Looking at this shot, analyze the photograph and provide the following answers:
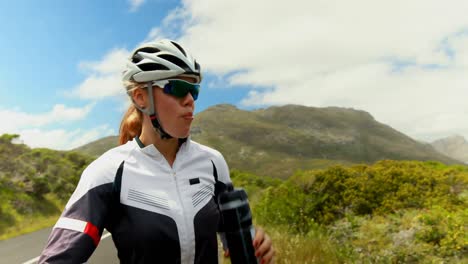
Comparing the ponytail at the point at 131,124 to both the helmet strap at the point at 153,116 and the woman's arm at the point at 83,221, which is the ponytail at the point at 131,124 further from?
the woman's arm at the point at 83,221

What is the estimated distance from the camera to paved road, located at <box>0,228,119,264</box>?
25.0 feet

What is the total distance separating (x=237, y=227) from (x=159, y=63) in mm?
900

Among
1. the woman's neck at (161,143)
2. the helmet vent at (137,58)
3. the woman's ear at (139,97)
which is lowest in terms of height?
the woman's neck at (161,143)

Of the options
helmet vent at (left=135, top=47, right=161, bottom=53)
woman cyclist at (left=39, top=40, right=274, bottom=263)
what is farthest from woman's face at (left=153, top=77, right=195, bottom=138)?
helmet vent at (left=135, top=47, right=161, bottom=53)

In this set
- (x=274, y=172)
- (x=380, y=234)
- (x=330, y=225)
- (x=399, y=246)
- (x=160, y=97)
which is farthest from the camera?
(x=274, y=172)

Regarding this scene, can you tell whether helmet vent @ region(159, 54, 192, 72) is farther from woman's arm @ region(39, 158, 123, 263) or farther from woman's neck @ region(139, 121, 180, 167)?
woman's arm @ region(39, 158, 123, 263)

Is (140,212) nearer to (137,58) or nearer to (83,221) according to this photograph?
(83,221)

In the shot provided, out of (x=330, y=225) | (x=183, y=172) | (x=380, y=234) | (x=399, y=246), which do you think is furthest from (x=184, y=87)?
(x=330, y=225)

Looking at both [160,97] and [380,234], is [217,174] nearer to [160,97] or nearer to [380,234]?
[160,97]

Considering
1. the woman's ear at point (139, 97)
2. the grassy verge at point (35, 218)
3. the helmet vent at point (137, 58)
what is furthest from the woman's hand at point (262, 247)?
the grassy verge at point (35, 218)

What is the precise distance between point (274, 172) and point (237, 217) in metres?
156

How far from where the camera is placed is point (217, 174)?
2.12 metres

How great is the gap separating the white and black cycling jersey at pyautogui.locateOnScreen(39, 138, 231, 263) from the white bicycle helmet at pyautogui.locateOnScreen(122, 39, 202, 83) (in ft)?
1.14

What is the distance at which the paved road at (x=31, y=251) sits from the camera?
7.63m
